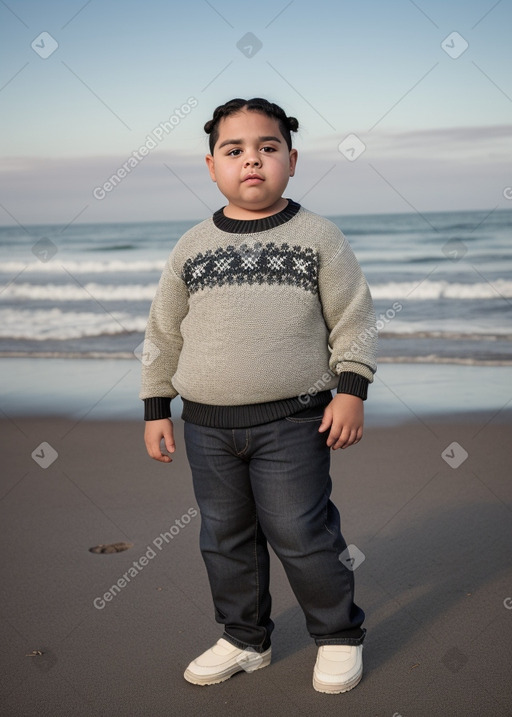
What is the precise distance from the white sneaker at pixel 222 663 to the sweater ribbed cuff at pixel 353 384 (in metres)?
0.84

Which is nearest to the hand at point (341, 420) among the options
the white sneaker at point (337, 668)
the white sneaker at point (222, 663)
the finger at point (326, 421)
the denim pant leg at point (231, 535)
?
the finger at point (326, 421)

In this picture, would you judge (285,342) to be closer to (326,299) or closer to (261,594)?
(326,299)

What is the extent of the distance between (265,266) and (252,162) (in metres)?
0.29

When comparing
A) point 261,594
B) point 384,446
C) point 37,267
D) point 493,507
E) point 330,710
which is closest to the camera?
point 330,710

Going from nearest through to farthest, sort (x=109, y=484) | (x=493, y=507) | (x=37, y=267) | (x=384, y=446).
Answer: (x=493, y=507) < (x=109, y=484) < (x=384, y=446) < (x=37, y=267)

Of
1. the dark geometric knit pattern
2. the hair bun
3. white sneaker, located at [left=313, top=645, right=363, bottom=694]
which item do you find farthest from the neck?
white sneaker, located at [left=313, top=645, right=363, bottom=694]

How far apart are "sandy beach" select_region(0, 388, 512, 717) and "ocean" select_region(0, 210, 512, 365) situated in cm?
306

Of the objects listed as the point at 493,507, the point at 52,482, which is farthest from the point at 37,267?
the point at 493,507

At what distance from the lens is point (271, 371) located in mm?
2271

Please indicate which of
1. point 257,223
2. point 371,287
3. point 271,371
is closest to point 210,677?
point 271,371

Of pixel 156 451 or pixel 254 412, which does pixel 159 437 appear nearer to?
pixel 156 451

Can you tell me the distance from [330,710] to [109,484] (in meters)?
1.98

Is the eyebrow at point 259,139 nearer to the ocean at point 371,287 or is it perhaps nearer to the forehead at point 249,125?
the forehead at point 249,125

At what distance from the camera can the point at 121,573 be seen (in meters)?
3.08
